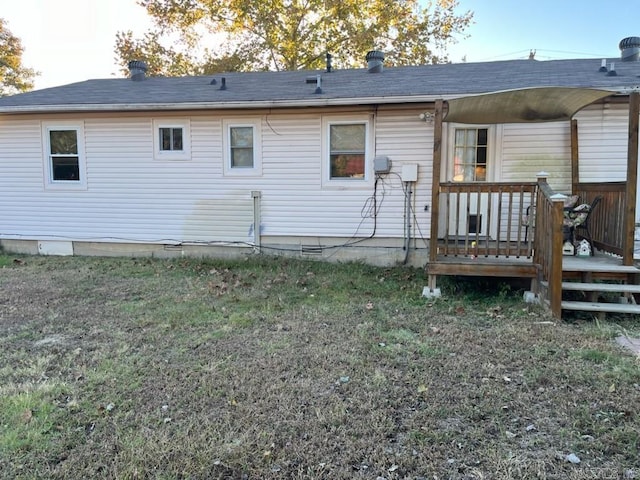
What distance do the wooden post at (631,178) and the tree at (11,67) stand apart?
103 feet

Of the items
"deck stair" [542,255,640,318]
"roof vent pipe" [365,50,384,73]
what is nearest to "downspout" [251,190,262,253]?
"roof vent pipe" [365,50,384,73]

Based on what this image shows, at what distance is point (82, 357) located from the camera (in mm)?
3430

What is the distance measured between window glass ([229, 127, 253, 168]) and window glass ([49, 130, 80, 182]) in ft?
9.93

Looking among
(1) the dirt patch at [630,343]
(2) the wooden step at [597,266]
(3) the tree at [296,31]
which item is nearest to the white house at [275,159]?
(2) the wooden step at [597,266]

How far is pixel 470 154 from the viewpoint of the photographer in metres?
6.80

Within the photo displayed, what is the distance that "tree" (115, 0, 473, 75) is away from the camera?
17.6m

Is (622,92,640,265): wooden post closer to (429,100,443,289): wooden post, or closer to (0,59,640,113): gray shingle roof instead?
(0,59,640,113): gray shingle roof

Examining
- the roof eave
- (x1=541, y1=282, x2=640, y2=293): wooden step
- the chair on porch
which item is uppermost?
the roof eave

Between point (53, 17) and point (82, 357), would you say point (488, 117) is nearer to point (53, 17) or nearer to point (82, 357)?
point (82, 357)

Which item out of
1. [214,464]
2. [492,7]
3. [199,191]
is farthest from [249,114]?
[492,7]

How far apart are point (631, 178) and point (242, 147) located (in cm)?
563

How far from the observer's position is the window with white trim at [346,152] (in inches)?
277

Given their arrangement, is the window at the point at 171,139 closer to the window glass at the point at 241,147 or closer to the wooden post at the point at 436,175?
the window glass at the point at 241,147

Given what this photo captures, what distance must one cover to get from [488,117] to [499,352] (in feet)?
12.6
